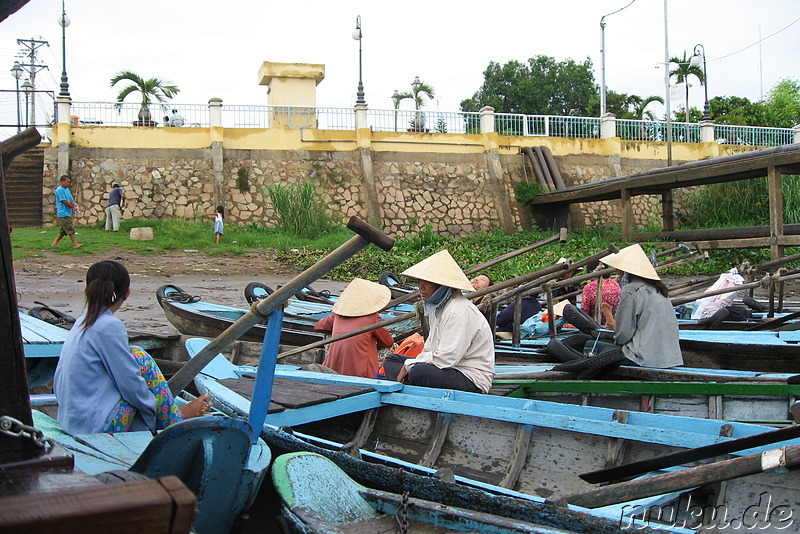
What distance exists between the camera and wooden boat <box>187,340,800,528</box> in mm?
3664

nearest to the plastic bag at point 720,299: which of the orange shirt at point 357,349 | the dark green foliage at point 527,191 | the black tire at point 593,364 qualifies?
the black tire at point 593,364

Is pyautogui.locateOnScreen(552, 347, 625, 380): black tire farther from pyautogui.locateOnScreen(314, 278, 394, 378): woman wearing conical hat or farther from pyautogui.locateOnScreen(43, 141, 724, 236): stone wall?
pyautogui.locateOnScreen(43, 141, 724, 236): stone wall

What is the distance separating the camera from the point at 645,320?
593cm

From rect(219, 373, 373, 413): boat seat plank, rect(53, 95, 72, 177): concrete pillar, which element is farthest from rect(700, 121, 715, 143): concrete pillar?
rect(219, 373, 373, 413): boat seat plank

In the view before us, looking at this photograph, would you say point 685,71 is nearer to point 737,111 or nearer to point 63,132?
point 737,111

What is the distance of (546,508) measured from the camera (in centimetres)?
294

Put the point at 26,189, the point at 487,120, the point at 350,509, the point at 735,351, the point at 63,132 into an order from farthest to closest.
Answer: the point at 487,120 → the point at 63,132 → the point at 26,189 → the point at 735,351 → the point at 350,509

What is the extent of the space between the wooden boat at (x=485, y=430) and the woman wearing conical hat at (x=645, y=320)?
6.59ft

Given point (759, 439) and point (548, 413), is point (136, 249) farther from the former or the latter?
point (759, 439)

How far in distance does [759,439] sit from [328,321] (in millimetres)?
4386

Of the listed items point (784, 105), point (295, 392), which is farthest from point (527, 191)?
point (784, 105)

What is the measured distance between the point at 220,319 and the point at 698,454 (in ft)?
19.7

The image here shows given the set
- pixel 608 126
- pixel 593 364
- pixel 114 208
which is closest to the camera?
pixel 593 364

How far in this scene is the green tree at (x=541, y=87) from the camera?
44250 mm
